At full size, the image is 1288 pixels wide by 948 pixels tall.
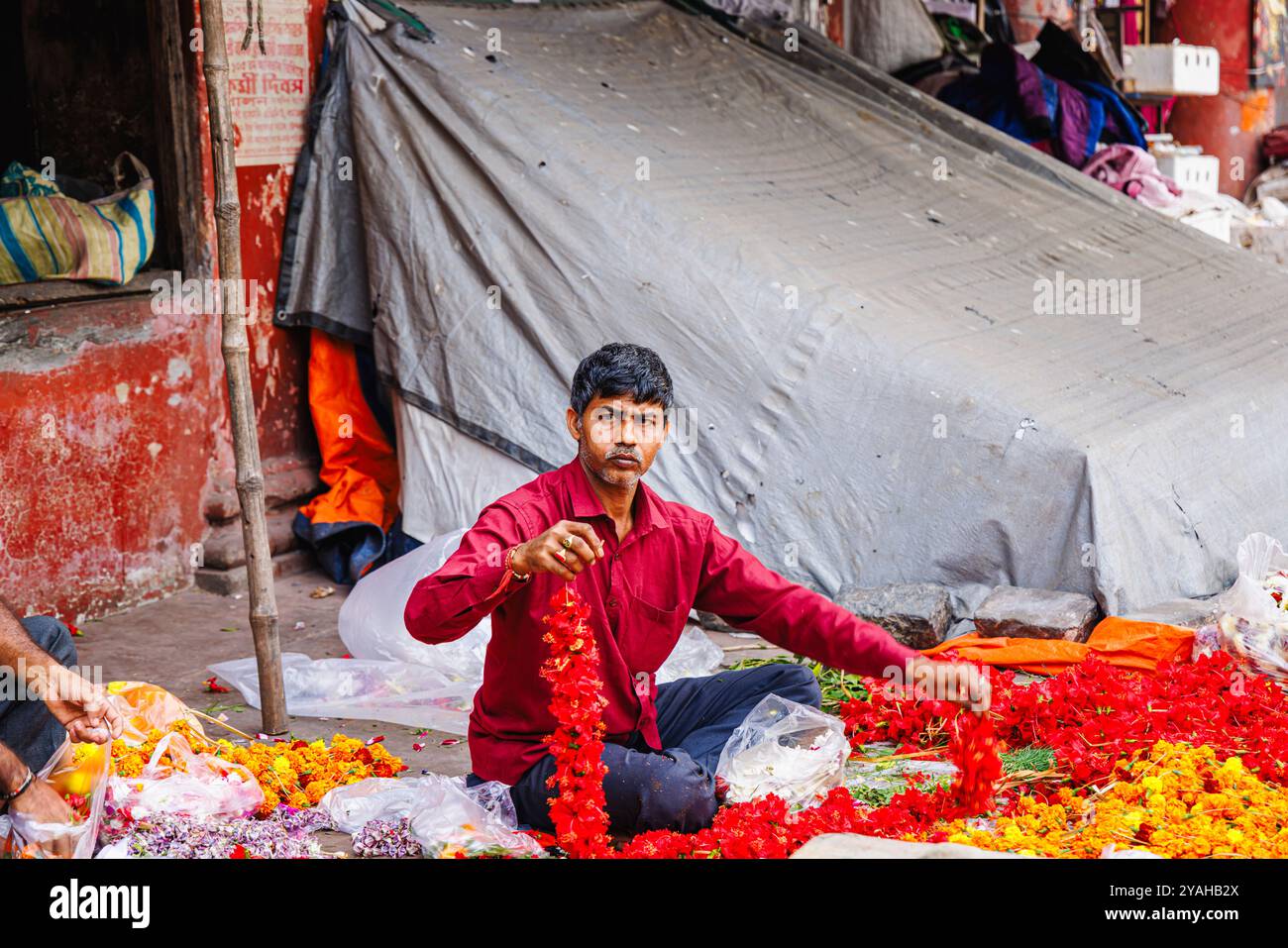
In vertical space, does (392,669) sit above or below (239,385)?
below

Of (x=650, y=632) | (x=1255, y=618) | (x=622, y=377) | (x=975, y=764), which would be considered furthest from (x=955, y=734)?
(x=1255, y=618)

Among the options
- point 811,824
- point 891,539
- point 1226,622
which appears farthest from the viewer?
point 891,539

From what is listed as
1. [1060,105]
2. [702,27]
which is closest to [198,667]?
[702,27]

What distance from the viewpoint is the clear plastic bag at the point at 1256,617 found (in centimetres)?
415

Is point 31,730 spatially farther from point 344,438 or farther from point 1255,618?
point 1255,618

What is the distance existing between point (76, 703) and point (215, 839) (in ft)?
1.61

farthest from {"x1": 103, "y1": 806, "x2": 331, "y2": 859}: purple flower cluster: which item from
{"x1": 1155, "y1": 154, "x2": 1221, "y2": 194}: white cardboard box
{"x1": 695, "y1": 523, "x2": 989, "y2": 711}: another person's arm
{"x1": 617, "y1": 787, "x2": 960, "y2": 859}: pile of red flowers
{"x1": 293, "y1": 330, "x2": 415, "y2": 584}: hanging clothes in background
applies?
{"x1": 1155, "y1": 154, "x2": 1221, "y2": 194}: white cardboard box

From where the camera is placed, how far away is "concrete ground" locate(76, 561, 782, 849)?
4.20 metres

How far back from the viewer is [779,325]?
16.9 feet

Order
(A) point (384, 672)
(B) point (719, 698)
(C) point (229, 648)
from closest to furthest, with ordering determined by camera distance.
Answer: (B) point (719, 698), (A) point (384, 672), (C) point (229, 648)

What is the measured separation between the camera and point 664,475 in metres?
5.27

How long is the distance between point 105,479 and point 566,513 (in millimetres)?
2706

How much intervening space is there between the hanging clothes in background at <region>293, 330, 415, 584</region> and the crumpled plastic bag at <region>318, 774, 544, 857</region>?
226cm

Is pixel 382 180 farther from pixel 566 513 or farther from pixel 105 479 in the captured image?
pixel 566 513
